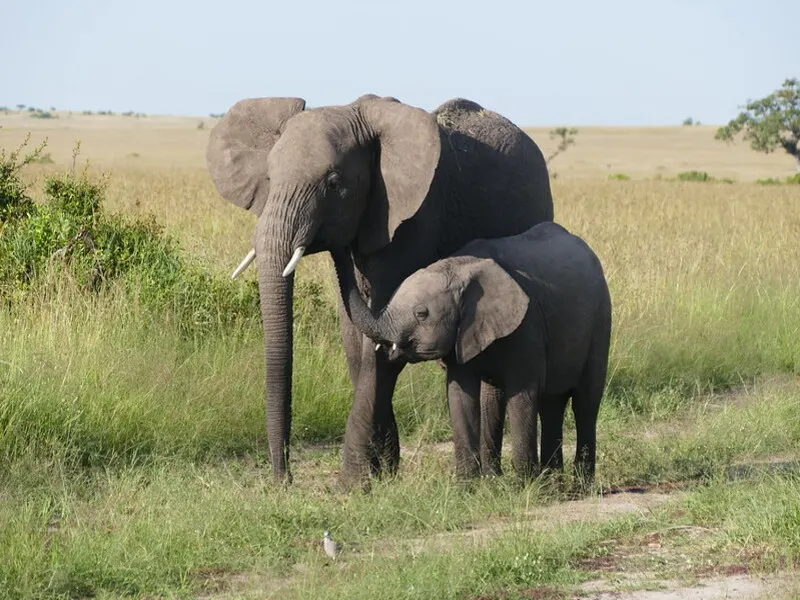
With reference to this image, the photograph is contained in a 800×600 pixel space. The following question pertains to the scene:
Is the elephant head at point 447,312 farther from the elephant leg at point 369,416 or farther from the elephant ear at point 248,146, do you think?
the elephant ear at point 248,146

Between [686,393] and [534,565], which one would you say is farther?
[686,393]

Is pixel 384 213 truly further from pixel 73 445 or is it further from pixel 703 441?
pixel 703 441

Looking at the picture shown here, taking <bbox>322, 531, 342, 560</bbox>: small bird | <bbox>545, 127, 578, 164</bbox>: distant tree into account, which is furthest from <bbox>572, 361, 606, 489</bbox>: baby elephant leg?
<bbox>545, 127, 578, 164</bbox>: distant tree

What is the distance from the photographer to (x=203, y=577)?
5984 millimetres

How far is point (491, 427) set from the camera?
7.82 metres

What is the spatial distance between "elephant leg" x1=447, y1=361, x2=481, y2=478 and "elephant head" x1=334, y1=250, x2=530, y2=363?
0.74 feet

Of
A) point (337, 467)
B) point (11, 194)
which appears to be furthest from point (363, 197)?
point (11, 194)

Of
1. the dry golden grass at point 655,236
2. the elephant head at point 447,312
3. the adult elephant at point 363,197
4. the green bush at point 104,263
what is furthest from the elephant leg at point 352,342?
the dry golden grass at point 655,236

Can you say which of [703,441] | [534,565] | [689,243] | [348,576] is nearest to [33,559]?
[348,576]

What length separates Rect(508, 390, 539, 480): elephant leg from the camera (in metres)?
7.43

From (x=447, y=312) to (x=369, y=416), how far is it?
89cm

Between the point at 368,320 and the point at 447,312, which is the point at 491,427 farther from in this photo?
the point at 368,320

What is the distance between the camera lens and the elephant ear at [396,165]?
7309 millimetres

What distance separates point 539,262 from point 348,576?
2.59 m
